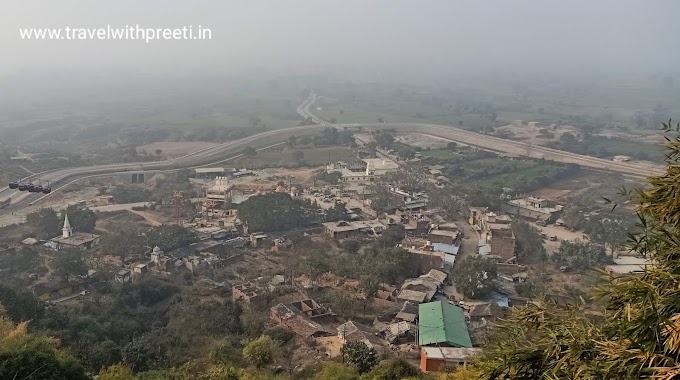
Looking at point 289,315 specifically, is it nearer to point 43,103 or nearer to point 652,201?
point 652,201

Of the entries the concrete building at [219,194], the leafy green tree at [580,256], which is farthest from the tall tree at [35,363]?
the concrete building at [219,194]

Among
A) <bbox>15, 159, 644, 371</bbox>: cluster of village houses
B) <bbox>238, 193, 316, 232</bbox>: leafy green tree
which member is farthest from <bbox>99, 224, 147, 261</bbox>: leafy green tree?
<bbox>238, 193, 316, 232</bbox>: leafy green tree

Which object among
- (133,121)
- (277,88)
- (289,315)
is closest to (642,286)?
(289,315)

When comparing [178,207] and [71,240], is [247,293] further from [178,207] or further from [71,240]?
[178,207]

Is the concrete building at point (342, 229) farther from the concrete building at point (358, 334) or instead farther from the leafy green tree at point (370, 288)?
the concrete building at point (358, 334)

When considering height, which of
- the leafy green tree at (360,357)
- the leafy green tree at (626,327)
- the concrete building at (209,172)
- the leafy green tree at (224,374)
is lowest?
the concrete building at (209,172)

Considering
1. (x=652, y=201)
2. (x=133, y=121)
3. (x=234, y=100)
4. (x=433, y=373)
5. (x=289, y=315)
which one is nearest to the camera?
(x=652, y=201)
